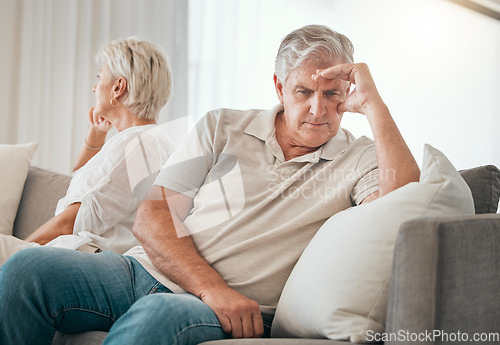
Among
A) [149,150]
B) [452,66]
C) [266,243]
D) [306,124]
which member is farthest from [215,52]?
[266,243]

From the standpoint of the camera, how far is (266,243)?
→ 1.29m

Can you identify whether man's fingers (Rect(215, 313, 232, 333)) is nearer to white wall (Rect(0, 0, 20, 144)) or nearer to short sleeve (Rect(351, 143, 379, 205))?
short sleeve (Rect(351, 143, 379, 205))

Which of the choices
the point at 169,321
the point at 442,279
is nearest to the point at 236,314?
the point at 169,321

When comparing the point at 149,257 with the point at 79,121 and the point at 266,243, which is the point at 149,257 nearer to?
the point at 266,243

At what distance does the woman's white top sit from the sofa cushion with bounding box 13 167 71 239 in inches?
9.2

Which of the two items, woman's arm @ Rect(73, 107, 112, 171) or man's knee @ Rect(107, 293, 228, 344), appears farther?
woman's arm @ Rect(73, 107, 112, 171)

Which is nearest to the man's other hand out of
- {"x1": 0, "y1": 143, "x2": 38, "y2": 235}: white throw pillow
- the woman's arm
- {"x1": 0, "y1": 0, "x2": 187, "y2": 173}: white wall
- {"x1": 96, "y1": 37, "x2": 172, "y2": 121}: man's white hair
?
A: {"x1": 96, "y1": 37, "x2": 172, "y2": 121}: man's white hair

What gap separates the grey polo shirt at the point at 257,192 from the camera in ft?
4.19

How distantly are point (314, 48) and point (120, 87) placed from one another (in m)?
0.89

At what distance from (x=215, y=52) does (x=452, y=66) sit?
1488 mm

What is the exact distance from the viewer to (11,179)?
212 cm

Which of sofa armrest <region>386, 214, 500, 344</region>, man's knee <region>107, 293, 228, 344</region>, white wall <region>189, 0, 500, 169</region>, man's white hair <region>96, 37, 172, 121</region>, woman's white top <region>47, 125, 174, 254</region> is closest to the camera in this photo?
sofa armrest <region>386, 214, 500, 344</region>

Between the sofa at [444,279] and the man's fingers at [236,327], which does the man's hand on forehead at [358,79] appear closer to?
the sofa at [444,279]

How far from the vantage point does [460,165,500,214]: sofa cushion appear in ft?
4.09
